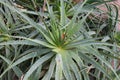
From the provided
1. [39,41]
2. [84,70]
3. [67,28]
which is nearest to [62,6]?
[67,28]

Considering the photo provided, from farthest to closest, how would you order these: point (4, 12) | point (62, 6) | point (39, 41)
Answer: point (4, 12)
point (62, 6)
point (39, 41)

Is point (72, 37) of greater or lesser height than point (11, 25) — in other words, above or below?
below

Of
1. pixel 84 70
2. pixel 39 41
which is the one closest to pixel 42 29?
pixel 39 41

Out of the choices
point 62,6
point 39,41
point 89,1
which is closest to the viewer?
point 39,41

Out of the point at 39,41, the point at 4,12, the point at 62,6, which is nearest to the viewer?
the point at 39,41

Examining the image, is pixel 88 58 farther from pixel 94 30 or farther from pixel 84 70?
pixel 94 30

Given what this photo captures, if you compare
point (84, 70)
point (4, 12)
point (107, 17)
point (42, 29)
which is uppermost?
point (4, 12)

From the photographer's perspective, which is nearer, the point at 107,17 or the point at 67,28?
the point at 67,28

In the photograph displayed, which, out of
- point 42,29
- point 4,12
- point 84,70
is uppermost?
point 4,12

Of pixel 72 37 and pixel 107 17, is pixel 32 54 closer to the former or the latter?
pixel 72 37
